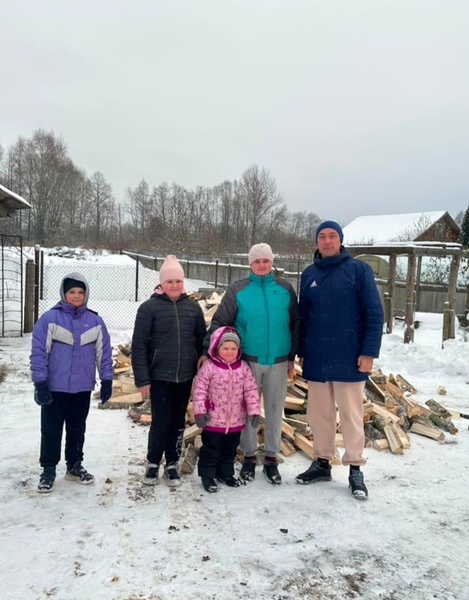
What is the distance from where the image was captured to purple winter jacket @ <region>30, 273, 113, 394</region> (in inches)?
128

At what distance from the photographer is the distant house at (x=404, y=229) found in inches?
1294

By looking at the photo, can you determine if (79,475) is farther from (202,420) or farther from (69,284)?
(69,284)

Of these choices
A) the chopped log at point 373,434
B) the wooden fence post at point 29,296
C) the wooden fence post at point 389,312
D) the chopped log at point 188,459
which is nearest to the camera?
the chopped log at point 188,459

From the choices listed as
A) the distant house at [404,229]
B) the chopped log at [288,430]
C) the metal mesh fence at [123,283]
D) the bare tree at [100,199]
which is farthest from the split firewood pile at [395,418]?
the bare tree at [100,199]

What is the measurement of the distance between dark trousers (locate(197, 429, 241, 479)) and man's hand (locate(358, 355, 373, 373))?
3.59ft

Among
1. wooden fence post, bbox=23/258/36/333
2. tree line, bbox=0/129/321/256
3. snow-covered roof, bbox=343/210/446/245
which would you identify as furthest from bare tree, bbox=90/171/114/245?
wooden fence post, bbox=23/258/36/333

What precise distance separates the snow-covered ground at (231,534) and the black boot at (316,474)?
0.29 feet

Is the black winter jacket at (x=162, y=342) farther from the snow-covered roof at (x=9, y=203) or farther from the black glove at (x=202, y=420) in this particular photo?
the snow-covered roof at (x=9, y=203)

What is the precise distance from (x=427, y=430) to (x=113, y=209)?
63.6 meters

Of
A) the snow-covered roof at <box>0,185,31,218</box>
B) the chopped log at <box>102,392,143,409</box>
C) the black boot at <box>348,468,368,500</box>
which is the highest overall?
the snow-covered roof at <box>0,185,31,218</box>

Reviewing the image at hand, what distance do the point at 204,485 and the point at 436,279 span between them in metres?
15.5

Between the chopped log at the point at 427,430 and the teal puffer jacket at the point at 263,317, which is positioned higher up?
the teal puffer jacket at the point at 263,317

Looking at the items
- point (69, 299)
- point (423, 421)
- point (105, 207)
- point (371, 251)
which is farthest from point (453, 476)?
point (105, 207)

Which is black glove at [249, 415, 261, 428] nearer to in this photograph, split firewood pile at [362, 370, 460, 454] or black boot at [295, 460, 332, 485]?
black boot at [295, 460, 332, 485]
